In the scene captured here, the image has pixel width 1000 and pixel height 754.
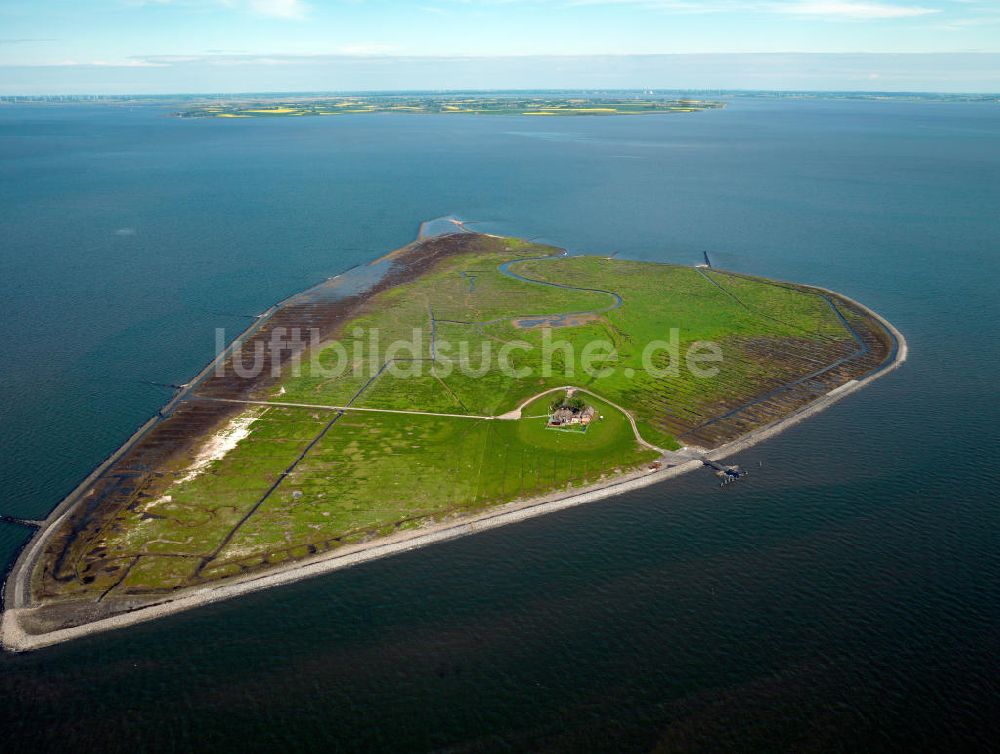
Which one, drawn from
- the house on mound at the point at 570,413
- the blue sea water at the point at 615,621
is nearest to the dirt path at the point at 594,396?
the house on mound at the point at 570,413

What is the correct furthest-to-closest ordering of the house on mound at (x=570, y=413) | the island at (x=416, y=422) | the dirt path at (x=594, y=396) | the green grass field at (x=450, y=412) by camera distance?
the house on mound at (x=570, y=413), the dirt path at (x=594, y=396), the green grass field at (x=450, y=412), the island at (x=416, y=422)

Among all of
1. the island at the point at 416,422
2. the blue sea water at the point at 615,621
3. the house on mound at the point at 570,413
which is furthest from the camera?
the house on mound at the point at 570,413

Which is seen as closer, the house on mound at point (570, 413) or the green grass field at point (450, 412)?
the green grass field at point (450, 412)

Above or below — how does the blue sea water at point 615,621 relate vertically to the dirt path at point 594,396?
below

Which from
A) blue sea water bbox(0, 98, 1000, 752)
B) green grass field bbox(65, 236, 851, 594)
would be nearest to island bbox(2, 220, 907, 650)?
green grass field bbox(65, 236, 851, 594)

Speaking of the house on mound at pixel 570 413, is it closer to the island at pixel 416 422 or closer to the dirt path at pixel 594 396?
the island at pixel 416 422

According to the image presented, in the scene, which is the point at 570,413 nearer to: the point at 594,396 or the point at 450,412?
the point at 594,396

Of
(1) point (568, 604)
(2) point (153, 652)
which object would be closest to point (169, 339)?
(2) point (153, 652)
